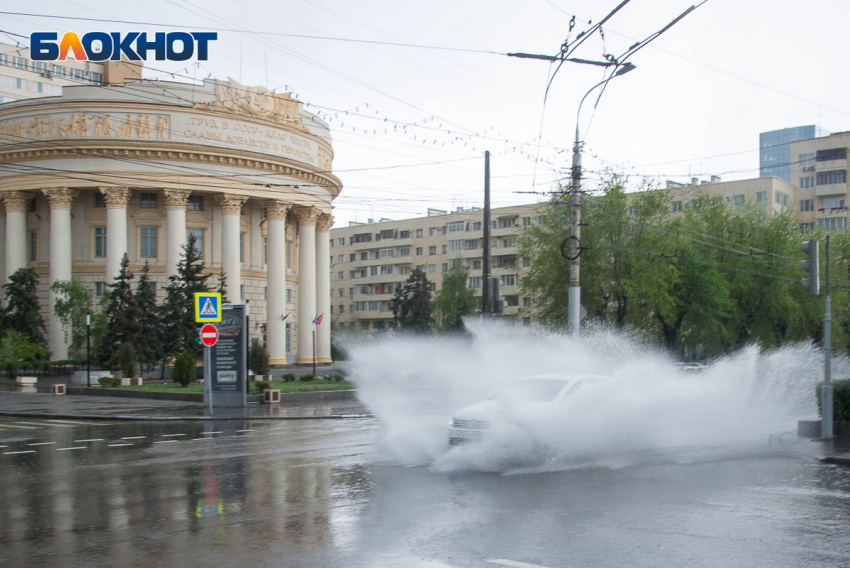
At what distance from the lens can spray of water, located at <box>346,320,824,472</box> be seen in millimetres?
13844

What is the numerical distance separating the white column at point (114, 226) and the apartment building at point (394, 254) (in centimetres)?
5467

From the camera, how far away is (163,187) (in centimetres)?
5831

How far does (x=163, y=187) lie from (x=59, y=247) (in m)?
8.27

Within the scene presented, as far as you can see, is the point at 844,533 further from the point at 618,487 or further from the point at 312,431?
the point at 312,431

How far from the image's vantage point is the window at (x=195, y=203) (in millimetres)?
62844

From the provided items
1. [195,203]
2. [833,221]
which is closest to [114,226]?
[195,203]

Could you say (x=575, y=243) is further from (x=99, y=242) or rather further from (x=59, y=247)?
(x=99, y=242)

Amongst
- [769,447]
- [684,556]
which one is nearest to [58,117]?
[769,447]

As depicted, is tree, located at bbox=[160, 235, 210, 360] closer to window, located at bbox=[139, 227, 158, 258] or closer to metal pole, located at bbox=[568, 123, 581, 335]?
window, located at bbox=[139, 227, 158, 258]

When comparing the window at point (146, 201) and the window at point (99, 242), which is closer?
the window at point (99, 242)

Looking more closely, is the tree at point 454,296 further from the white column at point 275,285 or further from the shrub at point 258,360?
the shrub at point 258,360

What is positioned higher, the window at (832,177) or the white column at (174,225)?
the window at (832,177)

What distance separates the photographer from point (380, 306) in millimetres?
119875

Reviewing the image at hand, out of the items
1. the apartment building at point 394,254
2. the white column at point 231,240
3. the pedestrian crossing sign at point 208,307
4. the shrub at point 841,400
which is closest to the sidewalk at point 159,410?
the pedestrian crossing sign at point 208,307
